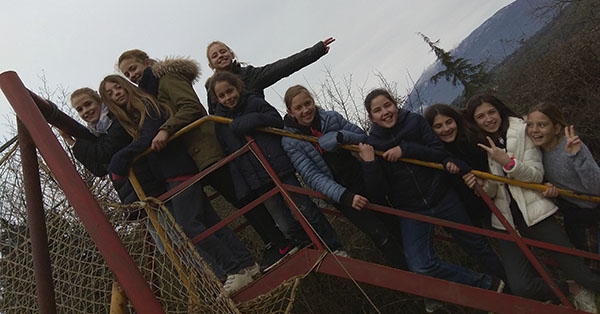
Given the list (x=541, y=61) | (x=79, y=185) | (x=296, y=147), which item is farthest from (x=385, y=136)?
(x=541, y=61)

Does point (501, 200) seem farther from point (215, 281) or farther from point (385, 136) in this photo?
point (215, 281)

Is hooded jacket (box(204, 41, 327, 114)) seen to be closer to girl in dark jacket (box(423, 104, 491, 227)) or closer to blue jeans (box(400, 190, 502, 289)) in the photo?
girl in dark jacket (box(423, 104, 491, 227))

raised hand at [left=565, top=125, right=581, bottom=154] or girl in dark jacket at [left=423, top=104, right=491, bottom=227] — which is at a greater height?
girl in dark jacket at [left=423, top=104, right=491, bottom=227]

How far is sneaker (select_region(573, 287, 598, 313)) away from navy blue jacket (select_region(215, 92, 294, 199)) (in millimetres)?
2029

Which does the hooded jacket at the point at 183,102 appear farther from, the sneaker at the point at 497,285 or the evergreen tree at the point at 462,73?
the evergreen tree at the point at 462,73

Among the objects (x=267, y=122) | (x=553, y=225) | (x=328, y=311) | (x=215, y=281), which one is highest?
(x=267, y=122)

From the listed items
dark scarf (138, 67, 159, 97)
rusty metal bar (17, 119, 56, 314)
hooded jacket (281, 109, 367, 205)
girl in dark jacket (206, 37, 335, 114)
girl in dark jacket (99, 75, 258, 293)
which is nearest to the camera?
rusty metal bar (17, 119, 56, 314)

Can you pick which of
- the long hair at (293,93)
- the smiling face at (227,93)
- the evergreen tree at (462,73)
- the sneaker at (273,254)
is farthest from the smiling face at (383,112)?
the evergreen tree at (462,73)

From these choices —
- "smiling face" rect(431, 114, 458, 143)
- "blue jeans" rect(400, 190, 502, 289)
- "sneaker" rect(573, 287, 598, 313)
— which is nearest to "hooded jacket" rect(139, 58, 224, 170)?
"blue jeans" rect(400, 190, 502, 289)

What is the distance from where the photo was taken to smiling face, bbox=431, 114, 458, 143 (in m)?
3.34

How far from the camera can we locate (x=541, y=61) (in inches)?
405

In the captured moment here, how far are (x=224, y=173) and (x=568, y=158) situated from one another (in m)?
2.36

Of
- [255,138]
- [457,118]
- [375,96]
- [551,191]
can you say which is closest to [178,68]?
[255,138]

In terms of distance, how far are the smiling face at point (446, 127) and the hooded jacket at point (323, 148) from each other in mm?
535
